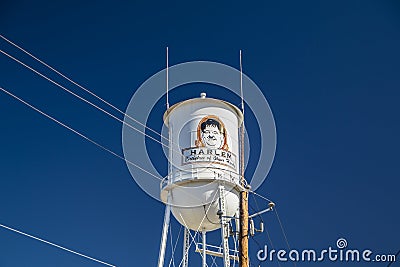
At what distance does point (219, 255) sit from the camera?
2414cm

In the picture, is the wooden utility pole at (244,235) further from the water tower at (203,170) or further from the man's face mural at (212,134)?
the man's face mural at (212,134)

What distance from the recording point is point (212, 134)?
22.7 m

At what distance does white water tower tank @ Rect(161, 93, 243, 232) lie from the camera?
22188 mm

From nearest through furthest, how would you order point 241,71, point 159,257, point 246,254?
point 246,254
point 159,257
point 241,71

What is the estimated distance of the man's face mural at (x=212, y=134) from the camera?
885 inches

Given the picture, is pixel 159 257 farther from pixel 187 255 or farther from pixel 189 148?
pixel 189 148

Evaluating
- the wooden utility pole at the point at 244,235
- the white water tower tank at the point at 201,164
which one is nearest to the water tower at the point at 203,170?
the white water tower tank at the point at 201,164

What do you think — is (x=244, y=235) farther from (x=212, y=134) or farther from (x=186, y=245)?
(x=186, y=245)

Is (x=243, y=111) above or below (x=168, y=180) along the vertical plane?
above

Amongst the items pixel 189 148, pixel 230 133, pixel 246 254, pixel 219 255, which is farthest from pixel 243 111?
pixel 246 254

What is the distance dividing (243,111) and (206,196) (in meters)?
3.82

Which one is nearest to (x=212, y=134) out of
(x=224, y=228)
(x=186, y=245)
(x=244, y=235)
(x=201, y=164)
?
(x=201, y=164)

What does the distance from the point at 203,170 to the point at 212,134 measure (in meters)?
1.39

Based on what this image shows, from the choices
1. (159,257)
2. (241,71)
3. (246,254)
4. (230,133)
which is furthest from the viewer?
(241,71)
